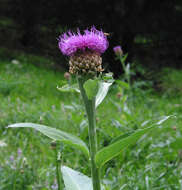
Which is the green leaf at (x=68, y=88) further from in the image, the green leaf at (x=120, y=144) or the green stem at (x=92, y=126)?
the green leaf at (x=120, y=144)

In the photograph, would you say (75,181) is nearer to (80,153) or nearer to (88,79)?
(88,79)

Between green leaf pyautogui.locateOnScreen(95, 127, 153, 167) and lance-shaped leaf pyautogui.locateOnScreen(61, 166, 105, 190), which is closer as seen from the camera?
green leaf pyautogui.locateOnScreen(95, 127, 153, 167)

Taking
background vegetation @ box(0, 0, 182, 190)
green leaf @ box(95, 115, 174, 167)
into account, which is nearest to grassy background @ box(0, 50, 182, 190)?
background vegetation @ box(0, 0, 182, 190)

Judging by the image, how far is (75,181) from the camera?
125 cm

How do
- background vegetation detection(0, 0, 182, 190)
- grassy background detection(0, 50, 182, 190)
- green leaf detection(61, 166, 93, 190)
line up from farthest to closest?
background vegetation detection(0, 0, 182, 190), grassy background detection(0, 50, 182, 190), green leaf detection(61, 166, 93, 190)

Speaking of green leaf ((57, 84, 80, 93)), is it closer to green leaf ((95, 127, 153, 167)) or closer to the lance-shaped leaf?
green leaf ((95, 127, 153, 167))

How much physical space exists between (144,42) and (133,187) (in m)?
6.23

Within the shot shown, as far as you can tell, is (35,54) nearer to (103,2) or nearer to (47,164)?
(103,2)

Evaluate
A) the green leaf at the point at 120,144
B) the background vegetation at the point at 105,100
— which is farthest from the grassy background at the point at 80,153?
the green leaf at the point at 120,144

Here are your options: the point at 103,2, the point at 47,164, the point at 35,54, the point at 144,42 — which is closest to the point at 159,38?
the point at 144,42

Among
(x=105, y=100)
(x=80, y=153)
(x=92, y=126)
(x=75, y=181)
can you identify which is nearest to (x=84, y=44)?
(x=92, y=126)

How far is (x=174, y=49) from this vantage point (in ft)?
24.2

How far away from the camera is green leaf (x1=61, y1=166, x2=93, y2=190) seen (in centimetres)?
123

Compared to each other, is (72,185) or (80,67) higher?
(80,67)
